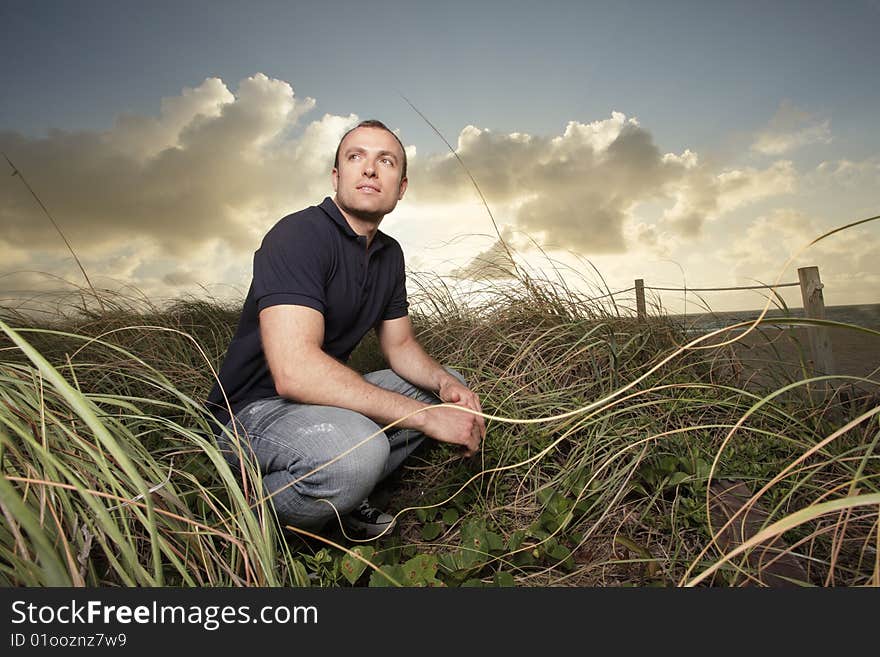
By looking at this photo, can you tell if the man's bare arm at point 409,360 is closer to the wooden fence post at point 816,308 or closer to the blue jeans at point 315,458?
the blue jeans at point 315,458

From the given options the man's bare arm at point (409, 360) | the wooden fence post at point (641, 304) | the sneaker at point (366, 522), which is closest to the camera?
the sneaker at point (366, 522)

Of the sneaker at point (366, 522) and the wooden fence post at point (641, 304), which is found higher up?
the wooden fence post at point (641, 304)

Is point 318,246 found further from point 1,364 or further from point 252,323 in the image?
point 1,364

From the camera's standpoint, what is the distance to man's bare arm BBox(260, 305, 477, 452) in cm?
164

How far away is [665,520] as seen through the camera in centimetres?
166

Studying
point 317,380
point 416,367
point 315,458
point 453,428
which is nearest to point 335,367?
point 317,380

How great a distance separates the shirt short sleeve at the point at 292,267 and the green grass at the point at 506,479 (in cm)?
44

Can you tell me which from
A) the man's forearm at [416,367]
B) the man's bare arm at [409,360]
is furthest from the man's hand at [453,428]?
the man's forearm at [416,367]

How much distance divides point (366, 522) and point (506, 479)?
0.57 metres

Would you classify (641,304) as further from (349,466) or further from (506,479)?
(349,466)

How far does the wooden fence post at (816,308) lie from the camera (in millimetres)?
3867

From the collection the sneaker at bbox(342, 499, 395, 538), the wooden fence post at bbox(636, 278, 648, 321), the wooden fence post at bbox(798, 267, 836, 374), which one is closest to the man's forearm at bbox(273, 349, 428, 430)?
the sneaker at bbox(342, 499, 395, 538)

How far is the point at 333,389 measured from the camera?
5.43ft

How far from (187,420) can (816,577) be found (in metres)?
2.54
